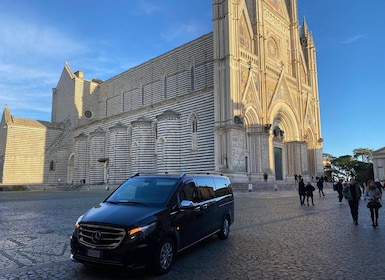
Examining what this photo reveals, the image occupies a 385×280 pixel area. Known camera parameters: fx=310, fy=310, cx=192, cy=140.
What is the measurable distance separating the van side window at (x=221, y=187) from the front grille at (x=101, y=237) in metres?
3.22

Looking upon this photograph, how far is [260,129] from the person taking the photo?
32406mm

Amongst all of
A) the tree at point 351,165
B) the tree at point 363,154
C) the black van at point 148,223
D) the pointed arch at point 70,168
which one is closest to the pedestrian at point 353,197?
the black van at point 148,223

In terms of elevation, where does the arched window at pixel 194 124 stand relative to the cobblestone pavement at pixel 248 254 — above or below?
above

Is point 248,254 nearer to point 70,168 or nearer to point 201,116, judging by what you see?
point 201,116

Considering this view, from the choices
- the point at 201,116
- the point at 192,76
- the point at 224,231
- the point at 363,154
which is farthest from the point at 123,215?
the point at 363,154

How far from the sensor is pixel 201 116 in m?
31.8

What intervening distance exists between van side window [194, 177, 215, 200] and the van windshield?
0.79 metres

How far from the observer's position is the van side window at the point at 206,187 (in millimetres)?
6620

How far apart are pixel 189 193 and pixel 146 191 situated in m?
0.85

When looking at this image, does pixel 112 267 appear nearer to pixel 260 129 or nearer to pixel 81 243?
pixel 81 243

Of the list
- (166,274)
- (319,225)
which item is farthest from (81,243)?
(319,225)

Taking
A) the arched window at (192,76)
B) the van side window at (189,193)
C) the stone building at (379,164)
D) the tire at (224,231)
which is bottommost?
the tire at (224,231)

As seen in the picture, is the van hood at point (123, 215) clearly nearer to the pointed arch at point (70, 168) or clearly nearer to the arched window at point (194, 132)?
the arched window at point (194, 132)

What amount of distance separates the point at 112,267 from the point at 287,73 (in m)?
39.0
